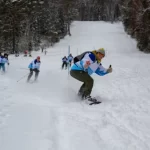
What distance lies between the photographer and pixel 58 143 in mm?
4785

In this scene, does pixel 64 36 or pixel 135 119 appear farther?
pixel 64 36

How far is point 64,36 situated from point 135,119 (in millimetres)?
49215

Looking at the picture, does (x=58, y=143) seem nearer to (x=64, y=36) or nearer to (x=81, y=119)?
(x=81, y=119)

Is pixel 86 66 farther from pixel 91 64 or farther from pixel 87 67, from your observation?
pixel 91 64

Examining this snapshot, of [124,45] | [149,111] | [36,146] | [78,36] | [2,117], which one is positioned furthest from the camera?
[78,36]

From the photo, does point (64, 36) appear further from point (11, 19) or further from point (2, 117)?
point (2, 117)

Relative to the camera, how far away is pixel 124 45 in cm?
4569

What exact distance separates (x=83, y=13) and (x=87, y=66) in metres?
84.6

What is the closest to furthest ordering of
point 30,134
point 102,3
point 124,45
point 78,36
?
point 30,134, point 124,45, point 78,36, point 102,3

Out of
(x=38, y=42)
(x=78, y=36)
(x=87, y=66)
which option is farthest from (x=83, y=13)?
(x=87, y=66)

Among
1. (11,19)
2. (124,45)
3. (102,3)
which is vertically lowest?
(124,45)

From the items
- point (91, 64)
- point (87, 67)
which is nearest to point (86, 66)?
point (87, 67)

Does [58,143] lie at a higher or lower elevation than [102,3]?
lower

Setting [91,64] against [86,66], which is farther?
[91,64]
